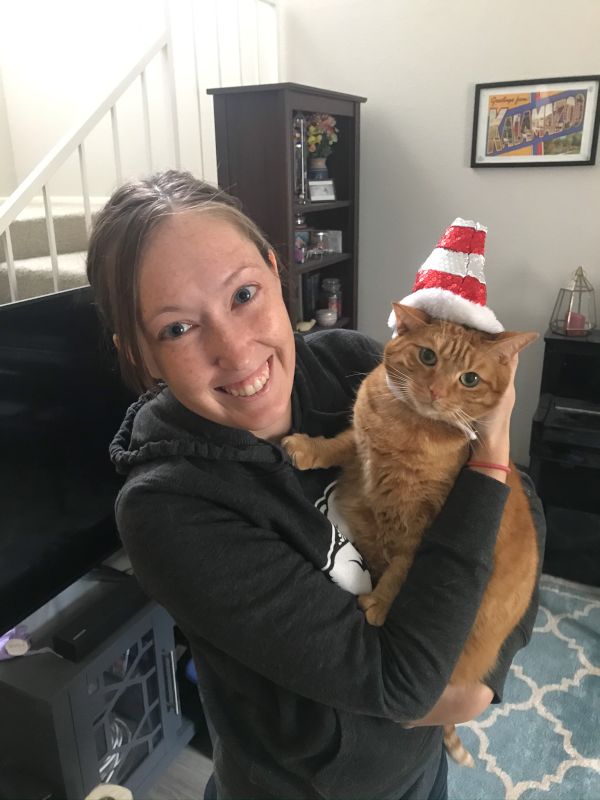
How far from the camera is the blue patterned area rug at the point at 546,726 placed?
1.85 meters

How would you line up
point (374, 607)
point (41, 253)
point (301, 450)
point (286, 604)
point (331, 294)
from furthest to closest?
point (331, 294), point (41, 253), point (301, 450), point (374, 607), point (286, 604)

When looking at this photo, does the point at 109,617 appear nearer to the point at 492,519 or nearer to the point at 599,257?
the point at 492,519

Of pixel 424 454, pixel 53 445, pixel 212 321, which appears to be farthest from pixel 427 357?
pixel 53 445

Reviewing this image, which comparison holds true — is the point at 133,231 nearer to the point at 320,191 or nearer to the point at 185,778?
the point at 185,778

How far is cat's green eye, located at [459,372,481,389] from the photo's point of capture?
1.10 m

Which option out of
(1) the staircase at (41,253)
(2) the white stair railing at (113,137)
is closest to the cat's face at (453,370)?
(2) the white stair railing at (113,137)

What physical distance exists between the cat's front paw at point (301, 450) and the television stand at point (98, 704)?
3.05ft

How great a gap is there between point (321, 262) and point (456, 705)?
2.30m

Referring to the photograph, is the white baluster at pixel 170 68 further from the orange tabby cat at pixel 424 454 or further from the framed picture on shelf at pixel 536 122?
the orange tabby cat at pixel 424 454

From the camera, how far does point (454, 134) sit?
2979 millimetres

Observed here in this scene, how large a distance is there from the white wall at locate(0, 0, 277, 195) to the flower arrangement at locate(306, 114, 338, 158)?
1.77ft

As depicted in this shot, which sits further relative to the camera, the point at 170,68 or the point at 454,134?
the point at 454,134

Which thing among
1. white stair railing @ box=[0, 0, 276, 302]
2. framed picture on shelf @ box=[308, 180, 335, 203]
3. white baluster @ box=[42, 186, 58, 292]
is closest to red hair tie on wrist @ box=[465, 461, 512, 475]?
white stair railing @ box=[0, 0, 276, 302]

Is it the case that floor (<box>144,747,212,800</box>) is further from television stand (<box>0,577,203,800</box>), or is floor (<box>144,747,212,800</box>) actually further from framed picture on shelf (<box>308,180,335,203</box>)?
framed picture on shelf (<box>308,180,335,203</box>)
